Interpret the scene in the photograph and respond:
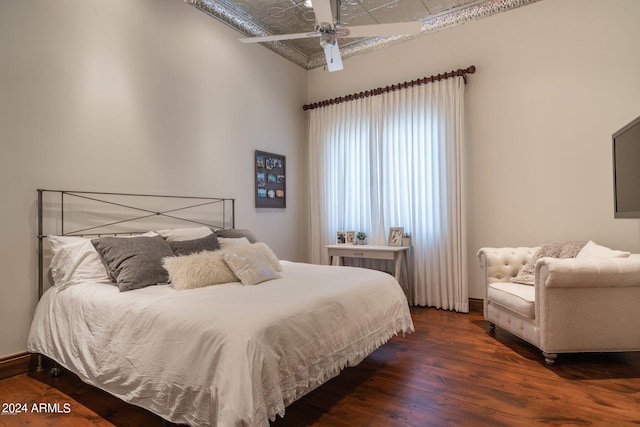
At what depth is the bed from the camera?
1.52 metres

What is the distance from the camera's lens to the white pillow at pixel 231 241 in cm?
313

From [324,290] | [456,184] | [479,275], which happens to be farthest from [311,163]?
[324,290]

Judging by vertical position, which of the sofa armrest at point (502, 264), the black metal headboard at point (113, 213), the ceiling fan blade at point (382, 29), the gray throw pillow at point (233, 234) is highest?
the ceiling fan blade at point (382, 29)

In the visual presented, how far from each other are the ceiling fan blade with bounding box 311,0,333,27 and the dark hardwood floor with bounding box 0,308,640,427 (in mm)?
2602

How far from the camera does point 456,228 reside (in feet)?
13.0

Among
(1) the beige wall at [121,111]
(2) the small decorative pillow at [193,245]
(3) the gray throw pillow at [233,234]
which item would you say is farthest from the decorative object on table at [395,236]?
(2) the small decorative pillow at [193,245]

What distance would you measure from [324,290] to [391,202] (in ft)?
8.17

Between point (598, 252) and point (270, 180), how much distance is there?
3.45 metres

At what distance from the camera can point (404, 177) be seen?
171 inches

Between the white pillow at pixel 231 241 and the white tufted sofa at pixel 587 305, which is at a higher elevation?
the white pillow at pixel 231 241

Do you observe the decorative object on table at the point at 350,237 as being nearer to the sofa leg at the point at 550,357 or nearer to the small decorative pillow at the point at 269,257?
the small decorative pillow at the point at 269,257

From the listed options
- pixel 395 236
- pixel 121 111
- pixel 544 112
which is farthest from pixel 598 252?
pixel 121 111

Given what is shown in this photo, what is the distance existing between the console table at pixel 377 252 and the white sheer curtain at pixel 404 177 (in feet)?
0.54

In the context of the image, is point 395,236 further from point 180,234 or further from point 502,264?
point 180,234
